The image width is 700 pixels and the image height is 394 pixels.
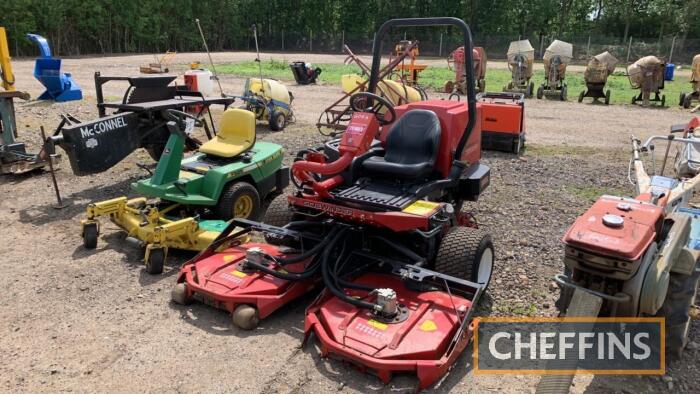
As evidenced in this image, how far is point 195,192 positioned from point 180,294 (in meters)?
1.66

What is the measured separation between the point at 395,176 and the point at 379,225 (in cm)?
64

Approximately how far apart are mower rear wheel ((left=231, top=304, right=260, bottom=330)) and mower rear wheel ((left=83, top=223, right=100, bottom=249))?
2.30m

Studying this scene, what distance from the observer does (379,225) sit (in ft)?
13.0

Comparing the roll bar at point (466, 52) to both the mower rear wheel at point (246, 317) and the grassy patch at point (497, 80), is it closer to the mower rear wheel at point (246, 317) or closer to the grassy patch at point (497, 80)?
the mower rear wheel at point (246, 317)

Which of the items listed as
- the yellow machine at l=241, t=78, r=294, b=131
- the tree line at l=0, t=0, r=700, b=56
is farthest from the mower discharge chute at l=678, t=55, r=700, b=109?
the tree line at l=0, t=0, r=700, b=56

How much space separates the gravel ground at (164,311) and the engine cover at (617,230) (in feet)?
3.37

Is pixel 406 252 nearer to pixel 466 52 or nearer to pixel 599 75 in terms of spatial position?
pixel 466 52

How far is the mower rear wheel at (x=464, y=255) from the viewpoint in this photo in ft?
13.1

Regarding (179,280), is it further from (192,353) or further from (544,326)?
(544,326)

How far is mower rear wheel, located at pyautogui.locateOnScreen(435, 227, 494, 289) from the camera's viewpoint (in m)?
4.00

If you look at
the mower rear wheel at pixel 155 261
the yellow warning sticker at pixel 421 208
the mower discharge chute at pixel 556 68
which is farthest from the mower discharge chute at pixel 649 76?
the mower rear wheel at pixel 155 261

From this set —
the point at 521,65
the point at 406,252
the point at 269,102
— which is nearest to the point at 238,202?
the point at 406,252

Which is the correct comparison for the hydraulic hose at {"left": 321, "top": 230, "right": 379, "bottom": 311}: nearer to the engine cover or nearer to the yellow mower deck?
the engine cover

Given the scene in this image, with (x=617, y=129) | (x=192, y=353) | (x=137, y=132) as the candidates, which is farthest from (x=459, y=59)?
(x=192, y=353)
